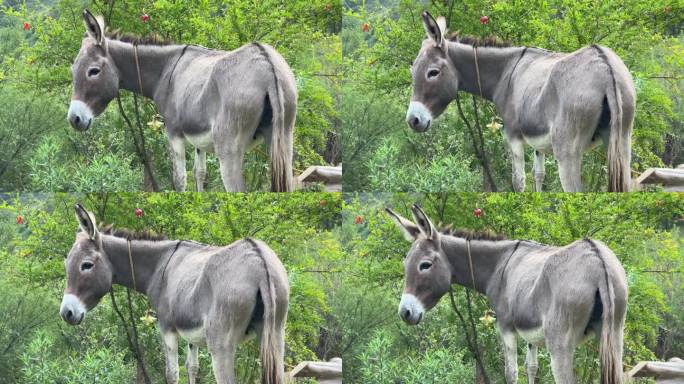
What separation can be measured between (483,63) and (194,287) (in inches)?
105

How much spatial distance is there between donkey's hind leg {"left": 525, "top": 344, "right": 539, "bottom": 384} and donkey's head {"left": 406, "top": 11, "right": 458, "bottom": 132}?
1.76 m

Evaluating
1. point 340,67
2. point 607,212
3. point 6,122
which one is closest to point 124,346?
point 6,122

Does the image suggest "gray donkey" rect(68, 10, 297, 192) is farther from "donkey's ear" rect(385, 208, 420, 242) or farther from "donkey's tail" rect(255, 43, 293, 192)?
"donkey's ear" rect(385, 208, 420, 242)

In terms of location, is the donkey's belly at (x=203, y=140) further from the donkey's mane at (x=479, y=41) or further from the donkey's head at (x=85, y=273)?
the donkey's mane at (x=479, y=41)

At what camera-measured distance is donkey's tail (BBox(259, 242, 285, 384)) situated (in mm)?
7840

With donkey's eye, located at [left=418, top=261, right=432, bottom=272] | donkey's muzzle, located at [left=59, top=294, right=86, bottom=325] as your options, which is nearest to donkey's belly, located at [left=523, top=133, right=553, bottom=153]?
donkey's eye, located at [left=418, top=261, right=432, bottom=272]

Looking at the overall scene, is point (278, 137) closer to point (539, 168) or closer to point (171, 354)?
point (171, 354)

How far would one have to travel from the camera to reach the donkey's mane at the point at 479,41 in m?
9.03

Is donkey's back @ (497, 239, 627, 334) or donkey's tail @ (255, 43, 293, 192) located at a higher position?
donkey's tail @ (255, 43, 293, 192)

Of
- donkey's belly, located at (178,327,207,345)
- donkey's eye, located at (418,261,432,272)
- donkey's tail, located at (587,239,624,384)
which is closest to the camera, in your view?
donkey's tail, located at (587,239,624,384)

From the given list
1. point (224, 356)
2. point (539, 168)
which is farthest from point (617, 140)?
point (224, 356)

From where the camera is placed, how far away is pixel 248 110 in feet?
26.8

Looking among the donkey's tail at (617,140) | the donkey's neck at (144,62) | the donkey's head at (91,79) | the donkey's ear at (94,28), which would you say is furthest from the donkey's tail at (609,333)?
the donkey's ear at (94,28)

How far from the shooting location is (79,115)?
8.85 meters
